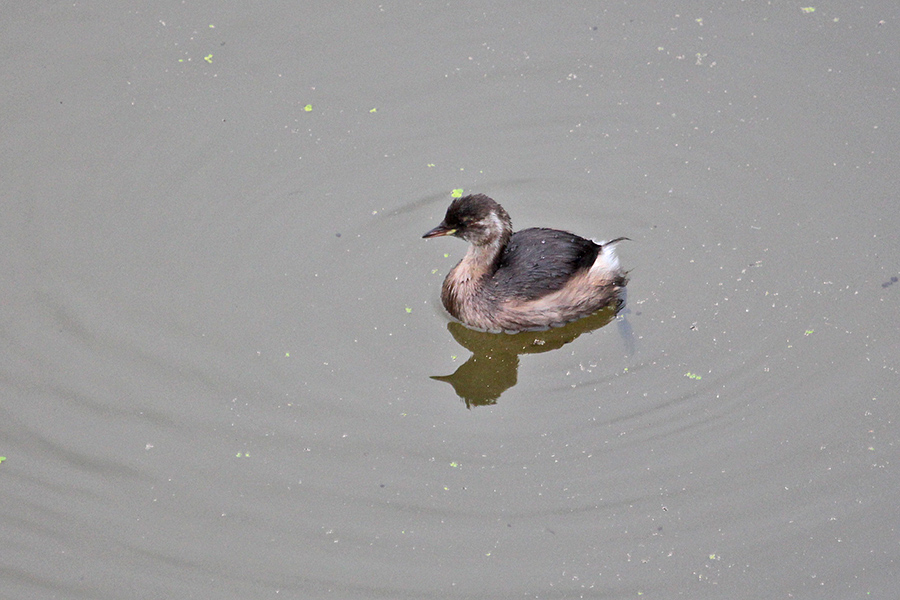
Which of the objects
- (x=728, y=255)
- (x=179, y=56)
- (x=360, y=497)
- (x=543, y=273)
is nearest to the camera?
(x=360, y=497)

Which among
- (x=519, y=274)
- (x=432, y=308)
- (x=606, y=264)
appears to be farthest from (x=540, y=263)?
(x=432, y=308)

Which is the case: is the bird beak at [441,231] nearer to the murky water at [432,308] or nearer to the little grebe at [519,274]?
the little grebe at [519,274]

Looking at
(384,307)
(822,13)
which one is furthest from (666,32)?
(384,307)

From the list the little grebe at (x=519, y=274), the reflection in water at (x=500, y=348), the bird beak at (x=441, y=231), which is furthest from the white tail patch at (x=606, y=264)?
the bird beak at (x=441, y=231)

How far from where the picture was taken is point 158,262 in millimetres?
5977

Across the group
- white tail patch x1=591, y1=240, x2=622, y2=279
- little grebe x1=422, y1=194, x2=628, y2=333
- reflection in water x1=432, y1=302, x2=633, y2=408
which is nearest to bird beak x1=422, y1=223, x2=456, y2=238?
little grebe x1=422, y1=194, x2=628, y2=333

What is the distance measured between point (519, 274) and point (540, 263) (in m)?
0.14

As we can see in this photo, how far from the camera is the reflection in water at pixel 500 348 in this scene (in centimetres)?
555

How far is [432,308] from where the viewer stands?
5859 millimetres

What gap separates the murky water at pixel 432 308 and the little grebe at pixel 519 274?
19 centimetres

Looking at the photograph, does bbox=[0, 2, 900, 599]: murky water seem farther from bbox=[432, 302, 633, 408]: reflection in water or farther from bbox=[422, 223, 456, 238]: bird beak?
bbox=[422, 223, 456, 238]: bird beak

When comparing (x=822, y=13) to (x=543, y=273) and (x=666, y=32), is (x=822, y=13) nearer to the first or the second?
(x=666, y=32)

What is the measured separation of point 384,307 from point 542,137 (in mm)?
1845

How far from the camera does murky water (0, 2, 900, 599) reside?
4816mm
